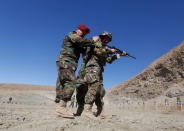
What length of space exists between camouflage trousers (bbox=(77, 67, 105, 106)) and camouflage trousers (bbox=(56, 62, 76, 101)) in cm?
40

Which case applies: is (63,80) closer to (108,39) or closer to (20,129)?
(20,129)

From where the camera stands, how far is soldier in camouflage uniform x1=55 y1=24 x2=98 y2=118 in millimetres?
2494

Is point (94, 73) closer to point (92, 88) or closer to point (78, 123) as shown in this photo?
point (92, 88)

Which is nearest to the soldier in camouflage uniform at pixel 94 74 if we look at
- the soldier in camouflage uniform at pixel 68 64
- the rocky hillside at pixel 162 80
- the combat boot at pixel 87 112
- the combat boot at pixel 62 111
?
the combat boot at pixel 87 112

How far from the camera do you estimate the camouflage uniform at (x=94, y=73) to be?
286 centimetres

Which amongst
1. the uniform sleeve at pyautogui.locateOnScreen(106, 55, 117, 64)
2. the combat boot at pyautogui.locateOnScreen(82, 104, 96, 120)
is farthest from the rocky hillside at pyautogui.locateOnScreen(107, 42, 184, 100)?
the combat boot at pyautogui.locateOnScreen(82, 104, 96, 120)

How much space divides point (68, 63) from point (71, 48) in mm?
266

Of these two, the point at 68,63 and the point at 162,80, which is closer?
the point at 68,63

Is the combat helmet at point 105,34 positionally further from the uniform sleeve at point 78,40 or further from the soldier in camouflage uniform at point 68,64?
the uniform sleeve at point 78,40

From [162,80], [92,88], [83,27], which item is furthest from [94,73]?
[162,80]

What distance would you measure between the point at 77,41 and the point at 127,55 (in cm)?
147

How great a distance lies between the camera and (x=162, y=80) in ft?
69.2

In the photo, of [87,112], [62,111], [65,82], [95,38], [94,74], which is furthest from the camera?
[95,38]

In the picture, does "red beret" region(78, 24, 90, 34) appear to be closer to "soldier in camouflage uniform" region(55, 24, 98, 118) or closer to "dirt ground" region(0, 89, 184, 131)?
"soldier in camouflage uniform" region(55, 24, 98, 118)
